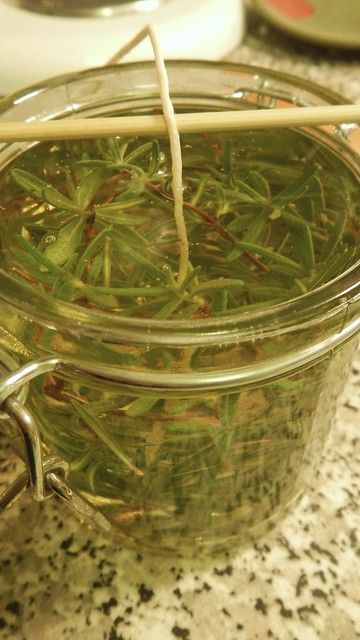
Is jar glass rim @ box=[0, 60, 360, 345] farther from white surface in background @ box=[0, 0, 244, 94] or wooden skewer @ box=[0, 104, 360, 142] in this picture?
white surface in background @ box=[0, 0, 244, 94]

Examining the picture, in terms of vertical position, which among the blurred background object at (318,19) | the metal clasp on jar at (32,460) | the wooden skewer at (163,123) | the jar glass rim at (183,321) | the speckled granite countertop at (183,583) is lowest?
the speckled granite countertop at (183,583)

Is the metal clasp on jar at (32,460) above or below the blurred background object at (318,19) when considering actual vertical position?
below

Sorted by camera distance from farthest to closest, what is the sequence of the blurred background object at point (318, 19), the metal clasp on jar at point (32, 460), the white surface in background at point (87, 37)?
1. the blurred background object at point (318, 19)
2. the white surface in background at point (87, 37)
3. the metal clasp on jar at point (32, 460)

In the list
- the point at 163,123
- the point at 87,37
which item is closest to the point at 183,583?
the point at 163,123

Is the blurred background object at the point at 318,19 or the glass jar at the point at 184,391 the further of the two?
the blurred background object at the point at 318,19

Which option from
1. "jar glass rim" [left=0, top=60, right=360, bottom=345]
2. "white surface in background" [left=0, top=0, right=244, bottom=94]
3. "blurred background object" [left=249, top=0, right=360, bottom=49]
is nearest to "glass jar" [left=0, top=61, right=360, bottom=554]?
"jar glass rim" [left=0, top=60, right=360, bottom=345]

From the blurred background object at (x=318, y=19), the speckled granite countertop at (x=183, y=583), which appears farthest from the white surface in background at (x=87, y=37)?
the speckled granite countertop at (x=183, y=583)

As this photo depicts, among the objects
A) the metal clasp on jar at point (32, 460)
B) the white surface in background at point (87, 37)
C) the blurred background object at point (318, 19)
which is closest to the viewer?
the metal clasp on jar at point (32, 460)

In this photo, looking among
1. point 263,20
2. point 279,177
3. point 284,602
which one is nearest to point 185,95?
point 279,177

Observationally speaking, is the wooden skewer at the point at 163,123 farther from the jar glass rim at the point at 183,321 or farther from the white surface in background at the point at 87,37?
the white surface in background at the point at 87,37

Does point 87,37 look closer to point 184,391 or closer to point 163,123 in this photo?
point 163,123
